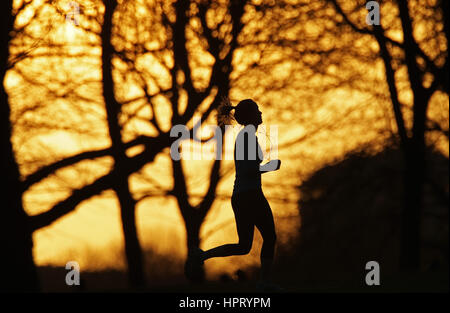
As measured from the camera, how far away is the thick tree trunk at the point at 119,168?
942 centimetres

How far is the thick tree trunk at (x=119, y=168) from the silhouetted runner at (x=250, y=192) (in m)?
3.99

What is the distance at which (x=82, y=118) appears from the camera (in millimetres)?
9672

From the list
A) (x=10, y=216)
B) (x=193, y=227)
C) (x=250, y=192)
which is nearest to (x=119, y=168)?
(x=193, y=227)

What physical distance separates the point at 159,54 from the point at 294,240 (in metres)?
4.19

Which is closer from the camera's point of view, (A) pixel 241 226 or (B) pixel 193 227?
(A) pixel 241 226

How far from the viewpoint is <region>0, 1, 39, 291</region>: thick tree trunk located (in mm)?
9141

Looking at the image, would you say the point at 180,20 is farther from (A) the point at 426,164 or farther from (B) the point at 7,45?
(A) the point at 426,164

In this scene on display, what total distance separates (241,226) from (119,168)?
4102 millimetres

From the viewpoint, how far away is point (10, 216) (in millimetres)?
9172

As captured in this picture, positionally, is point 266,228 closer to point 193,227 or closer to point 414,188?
point 193,227

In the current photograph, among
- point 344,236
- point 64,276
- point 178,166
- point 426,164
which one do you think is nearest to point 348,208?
point 344,236

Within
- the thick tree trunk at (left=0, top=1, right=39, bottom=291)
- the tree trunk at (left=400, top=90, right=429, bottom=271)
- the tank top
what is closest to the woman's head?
the tank top

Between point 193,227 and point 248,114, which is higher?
point 248,114

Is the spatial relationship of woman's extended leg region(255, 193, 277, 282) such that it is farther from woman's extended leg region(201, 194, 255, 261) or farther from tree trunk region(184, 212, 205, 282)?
tree trunk region(184, 212, 205, 282)
